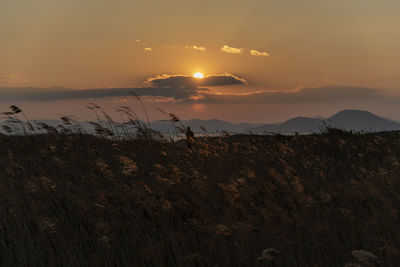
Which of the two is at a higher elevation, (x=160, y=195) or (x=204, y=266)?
(x=160, y=195)

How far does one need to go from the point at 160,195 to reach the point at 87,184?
2.22 m

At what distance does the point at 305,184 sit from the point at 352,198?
80 centimetres

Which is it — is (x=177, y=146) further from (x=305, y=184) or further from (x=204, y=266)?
(x=204, y=266)

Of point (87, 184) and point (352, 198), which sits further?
point (87, 184)

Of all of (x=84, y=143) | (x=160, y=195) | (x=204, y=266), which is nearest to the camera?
(x=204, y=266)

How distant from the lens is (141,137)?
1020 cm

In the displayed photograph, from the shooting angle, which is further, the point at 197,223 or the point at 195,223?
the point at 197,223

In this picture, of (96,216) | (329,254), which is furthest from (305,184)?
(96,216)

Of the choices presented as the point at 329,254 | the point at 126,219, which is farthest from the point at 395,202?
the point at 126,219

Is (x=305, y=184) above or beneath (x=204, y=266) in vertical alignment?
above

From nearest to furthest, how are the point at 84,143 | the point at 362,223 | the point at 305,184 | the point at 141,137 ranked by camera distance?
the point at 362,223 < the point at 305,184 < the point at 141,137 < the point at 84,143

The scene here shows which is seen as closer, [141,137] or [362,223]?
[362,223]

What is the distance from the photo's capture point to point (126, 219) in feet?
16.8

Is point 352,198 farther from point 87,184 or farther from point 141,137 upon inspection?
point 141,137
